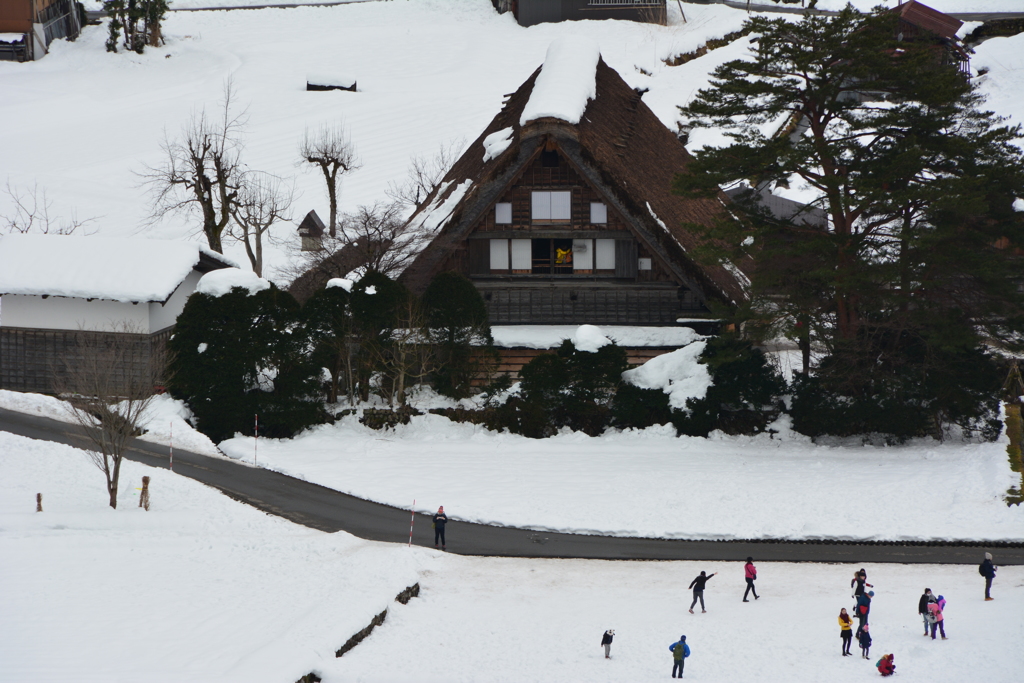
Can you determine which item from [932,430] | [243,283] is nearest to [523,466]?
[243,283]

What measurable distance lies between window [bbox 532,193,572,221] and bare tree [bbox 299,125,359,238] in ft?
38.2

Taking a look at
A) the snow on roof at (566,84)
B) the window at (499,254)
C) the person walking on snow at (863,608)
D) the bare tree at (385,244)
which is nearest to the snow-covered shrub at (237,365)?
the bare tree at (385,244)

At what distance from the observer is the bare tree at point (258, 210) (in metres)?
44.9

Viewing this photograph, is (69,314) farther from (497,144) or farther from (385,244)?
(497,144)

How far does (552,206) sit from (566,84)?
5.77 metres

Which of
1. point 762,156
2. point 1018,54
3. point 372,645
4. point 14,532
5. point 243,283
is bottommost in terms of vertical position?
point 372,645

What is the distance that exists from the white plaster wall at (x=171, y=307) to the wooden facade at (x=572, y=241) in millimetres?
8562

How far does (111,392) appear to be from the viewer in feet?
87.6

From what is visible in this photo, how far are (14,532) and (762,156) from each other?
75.7ft

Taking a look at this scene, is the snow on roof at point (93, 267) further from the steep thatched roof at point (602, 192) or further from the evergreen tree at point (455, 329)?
the evergreen tree at point (455, 329)

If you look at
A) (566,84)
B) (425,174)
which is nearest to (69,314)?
(566,84)

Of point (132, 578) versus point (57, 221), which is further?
point (57, 221)

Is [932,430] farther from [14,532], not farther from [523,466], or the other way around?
[14,532]

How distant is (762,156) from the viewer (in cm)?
3058
